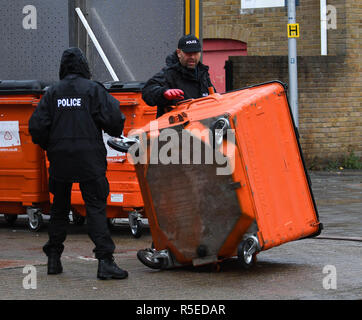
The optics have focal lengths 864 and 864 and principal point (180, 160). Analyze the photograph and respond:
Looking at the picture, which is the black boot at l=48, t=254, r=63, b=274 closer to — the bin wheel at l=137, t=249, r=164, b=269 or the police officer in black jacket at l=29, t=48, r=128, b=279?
the police officer in black jacket at l=29, t=48, r=128, b=279

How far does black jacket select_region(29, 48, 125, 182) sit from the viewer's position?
6188mm

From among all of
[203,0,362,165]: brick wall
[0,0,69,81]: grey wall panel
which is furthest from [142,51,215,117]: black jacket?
[203,0,362,165]: brick wall

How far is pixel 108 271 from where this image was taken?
6.16 metres

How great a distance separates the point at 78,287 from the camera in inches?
231

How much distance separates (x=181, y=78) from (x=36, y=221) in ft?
10.5

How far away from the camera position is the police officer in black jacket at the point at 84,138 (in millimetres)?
6184

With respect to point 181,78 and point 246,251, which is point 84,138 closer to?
point 181,78

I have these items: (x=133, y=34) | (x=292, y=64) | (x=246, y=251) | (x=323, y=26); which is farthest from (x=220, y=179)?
(x=323, y=26)

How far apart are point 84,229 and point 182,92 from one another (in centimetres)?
345

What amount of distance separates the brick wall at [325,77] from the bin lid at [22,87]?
8054 mm

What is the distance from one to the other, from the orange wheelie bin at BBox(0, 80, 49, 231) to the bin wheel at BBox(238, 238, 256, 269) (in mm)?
3809

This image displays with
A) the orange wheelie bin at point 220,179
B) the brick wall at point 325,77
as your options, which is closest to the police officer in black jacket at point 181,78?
the orange wheelie bin at point 220,179

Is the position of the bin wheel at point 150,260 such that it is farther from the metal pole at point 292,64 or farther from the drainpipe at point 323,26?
the drainpipe at point 323,26
